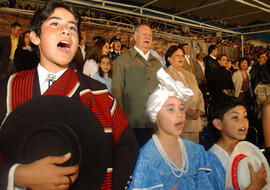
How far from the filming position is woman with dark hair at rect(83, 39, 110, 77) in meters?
3.55

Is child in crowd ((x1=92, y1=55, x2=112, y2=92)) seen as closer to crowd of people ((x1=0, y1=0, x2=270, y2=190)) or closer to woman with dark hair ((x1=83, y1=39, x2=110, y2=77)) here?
woman with dark hair ((x1=83, y1=39, x2=110, y2=77))

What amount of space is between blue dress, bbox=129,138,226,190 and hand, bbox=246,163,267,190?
7.4 inches

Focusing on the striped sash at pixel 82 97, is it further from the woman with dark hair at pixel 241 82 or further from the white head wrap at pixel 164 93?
the woman with dark hair at pixel 241 82

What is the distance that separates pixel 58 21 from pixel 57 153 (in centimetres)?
66

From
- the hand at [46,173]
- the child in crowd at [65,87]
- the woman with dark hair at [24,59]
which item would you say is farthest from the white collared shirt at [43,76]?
the woman with dark hair at [24,59]

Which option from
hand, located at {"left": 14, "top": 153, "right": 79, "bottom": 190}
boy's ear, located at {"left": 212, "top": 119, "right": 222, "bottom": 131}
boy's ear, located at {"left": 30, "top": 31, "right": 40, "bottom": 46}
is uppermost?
boy's ear, located at {"left": 30, "top": 31, "right": 40, "bottom": 46}

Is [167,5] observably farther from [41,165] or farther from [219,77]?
[41,165]

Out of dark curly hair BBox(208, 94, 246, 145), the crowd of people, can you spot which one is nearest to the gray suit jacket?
the crowd of people

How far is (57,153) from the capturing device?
0.80 meters

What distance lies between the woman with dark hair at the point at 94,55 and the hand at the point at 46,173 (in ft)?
9.26

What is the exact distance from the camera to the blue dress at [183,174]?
1334 millimetres

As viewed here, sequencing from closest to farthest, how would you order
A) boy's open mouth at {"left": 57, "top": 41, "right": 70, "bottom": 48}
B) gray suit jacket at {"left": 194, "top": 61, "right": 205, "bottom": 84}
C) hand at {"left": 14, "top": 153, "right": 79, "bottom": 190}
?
hand at {"left": 14, "top": 153, "right": 79, "bottom": 190} → boy's open mouth at {"left": 57, "top": 41, "right": 70, "bottom": 48} → gray suit jacket at {"left": 194, "top": 61, "right": 205, "bottom": 84}

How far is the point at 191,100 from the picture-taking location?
268 centimetres

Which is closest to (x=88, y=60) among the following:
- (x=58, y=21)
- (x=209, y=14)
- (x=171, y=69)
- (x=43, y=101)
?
(x=171, y=69)
